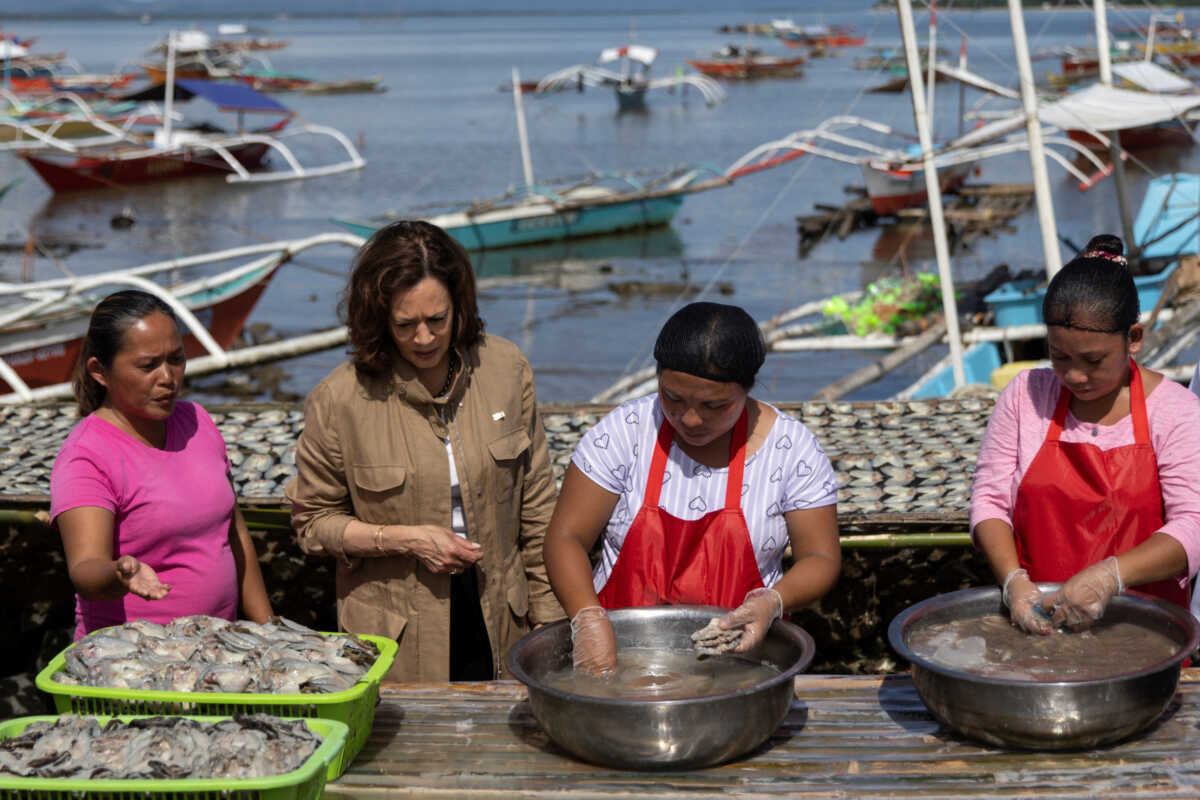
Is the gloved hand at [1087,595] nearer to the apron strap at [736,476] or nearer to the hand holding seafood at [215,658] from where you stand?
the apron strap at [736,476]

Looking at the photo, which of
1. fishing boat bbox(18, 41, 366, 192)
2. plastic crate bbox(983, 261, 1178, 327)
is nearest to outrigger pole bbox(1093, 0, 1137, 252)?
plastic crate bbox(983, 261, 1178, 327)

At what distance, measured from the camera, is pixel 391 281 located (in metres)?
2.52

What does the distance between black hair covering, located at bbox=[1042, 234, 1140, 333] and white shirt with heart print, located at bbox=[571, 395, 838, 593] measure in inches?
20.2

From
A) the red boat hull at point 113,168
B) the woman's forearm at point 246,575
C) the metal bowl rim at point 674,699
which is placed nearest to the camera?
the metal bowl rim at point 674,699

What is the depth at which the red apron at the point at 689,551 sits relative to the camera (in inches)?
95.7

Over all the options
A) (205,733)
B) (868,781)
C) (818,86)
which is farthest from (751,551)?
(818,86)

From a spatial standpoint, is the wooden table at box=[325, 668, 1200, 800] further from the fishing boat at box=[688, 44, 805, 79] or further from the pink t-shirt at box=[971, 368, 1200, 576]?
the fishing boat at box=[688, 44, 805, 79]

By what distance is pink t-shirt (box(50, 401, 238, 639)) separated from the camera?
2.48 m

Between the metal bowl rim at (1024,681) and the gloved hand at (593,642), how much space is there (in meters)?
0.50

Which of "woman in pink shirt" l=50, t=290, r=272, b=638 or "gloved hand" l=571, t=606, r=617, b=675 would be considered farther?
"woman in pink shirt" l=50, t=290, r=272, b=638

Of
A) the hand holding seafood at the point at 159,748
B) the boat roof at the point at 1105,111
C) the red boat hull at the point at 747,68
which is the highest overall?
the red boat hull at the point at 747,68

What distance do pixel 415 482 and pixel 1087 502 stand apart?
136 centimetres

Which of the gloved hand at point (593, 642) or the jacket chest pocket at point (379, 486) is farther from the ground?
the jacket chest pocket at point (379, 486)

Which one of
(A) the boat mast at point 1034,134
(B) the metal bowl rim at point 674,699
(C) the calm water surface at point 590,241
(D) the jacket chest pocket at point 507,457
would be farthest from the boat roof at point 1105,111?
(B) the metal bowl rim at point 674,699
